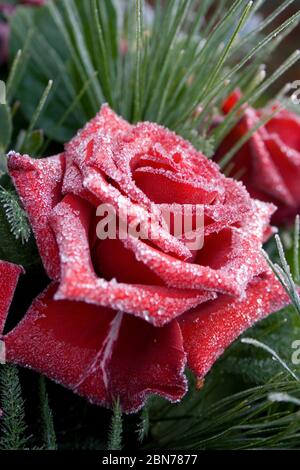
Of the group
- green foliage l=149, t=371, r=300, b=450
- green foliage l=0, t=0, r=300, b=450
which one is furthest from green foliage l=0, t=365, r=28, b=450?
green foliage l=149, t=371, r=300, b=450

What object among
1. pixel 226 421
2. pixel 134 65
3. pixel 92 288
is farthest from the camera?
pixel 134 65

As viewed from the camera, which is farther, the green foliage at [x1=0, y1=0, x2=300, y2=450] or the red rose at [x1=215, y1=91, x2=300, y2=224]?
the red rose at [x1=215, y1=91, x2=300, y2=224]

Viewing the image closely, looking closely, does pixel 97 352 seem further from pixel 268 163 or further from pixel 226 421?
pixel 268 163

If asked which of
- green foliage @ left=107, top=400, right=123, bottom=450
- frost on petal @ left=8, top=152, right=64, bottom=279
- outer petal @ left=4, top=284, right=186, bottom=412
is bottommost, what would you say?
green foliage @ left=107, top=400, right=123, bottom=450

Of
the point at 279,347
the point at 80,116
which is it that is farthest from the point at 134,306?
the point at 80,116

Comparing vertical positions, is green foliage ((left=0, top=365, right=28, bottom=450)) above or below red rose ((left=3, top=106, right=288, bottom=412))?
below

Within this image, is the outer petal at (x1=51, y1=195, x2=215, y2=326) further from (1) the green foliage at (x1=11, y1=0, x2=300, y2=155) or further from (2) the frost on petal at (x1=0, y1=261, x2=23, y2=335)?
(1) the green foliage at (x1=11, y1=0, x2=300, y2=155)

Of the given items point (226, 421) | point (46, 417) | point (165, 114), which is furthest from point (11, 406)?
point (165, 114)
